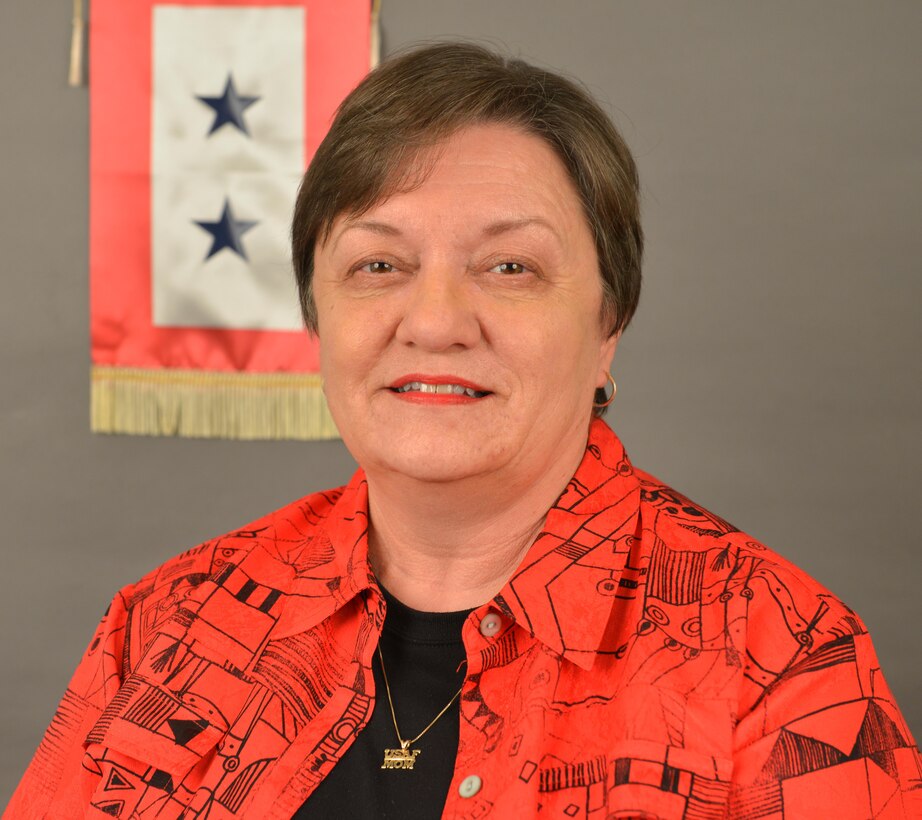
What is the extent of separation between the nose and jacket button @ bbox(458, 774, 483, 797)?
1.55 feet

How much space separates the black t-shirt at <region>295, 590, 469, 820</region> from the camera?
1.44 meters

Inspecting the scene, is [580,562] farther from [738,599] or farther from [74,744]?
[74,744]

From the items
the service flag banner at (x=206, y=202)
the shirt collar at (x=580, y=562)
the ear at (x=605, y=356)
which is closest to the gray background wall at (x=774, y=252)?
the service flag banner at (x=206, y=202)

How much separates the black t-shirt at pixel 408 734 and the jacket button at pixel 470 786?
0.15 feet

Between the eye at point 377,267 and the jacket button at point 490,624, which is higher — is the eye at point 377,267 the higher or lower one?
the higher one

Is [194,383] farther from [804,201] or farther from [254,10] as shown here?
A: [804,201]

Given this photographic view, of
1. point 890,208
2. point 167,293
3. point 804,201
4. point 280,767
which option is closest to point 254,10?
point 167,293

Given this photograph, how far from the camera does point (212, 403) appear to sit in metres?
3.12

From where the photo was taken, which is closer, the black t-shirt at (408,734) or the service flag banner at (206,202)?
the black t-shirt at (408,734)

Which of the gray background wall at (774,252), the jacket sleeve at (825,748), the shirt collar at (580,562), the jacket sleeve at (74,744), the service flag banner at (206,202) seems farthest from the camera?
the service flag banner at (206,202)

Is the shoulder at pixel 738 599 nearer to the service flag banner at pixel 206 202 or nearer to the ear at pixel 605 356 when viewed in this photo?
the ear at pixel 605 356

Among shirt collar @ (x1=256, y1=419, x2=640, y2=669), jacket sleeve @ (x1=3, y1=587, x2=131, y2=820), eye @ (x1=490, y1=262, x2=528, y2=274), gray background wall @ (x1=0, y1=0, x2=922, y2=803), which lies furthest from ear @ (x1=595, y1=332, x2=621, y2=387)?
gray background wall @ (x1=0, y1=0, x2=922, y2=803)

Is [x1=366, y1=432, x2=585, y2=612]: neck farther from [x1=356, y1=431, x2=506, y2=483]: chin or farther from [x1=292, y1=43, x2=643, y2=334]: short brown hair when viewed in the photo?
[x1=292, y1=43, x2=643, y2=334]: short brown hair

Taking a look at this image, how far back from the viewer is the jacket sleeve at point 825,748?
51.0 inches
